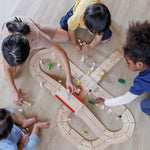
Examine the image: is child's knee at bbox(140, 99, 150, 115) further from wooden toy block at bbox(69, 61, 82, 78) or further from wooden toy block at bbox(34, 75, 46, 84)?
wooden toy block at bbox(34, 75, 46, 84)

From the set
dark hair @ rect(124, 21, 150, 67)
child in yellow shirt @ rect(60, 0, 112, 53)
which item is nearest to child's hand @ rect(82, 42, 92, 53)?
child in yellow shirt @ rect(60, 0, 112, 53)

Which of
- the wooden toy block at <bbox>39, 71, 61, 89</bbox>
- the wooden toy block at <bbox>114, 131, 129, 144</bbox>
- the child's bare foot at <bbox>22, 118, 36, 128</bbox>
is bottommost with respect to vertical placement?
the child's bare foot at <bbox>22, 118, 36, 128</bbox>

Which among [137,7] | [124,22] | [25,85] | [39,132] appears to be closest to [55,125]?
[39,132]

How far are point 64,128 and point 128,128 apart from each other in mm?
516

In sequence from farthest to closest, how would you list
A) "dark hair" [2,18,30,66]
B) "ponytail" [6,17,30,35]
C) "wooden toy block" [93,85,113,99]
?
"wooden toy block" [93,85,113,99], "ponytail" [6,17,30,35], "dark hair" [2,18,30,66]

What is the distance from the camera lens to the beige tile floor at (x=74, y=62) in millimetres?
1256

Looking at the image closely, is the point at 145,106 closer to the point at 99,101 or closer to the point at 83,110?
the point at 99,101

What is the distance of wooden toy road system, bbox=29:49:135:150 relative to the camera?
123 cm

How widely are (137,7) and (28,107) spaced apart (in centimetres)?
155

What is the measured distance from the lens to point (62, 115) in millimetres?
1291

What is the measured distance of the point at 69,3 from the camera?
1.70 m

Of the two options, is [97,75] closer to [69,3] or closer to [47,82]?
[47,82]

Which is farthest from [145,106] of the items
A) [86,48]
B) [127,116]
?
[86,48]

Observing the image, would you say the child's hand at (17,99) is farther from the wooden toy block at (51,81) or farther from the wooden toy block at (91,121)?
the wooden toy block at (91,121)
